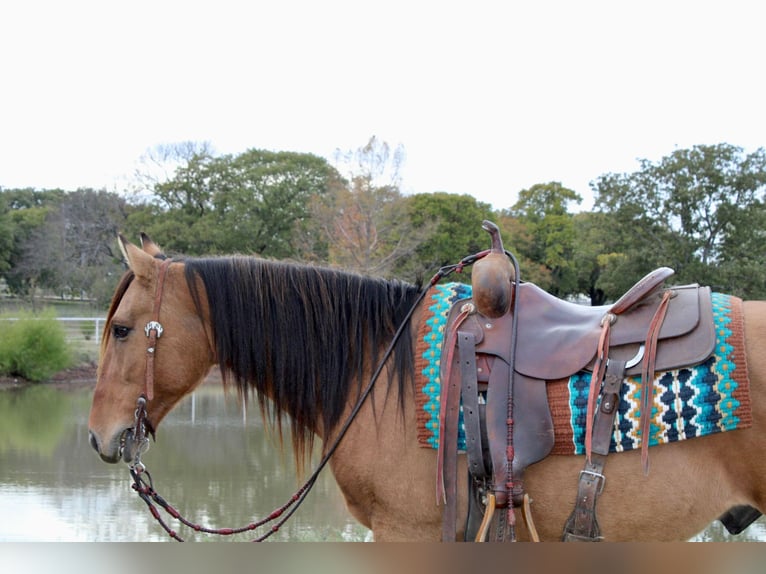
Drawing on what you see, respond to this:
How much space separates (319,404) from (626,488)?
103cm

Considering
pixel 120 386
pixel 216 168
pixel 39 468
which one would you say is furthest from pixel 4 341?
pixel 120 386

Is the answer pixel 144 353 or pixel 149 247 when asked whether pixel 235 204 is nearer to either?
pixel 149 247

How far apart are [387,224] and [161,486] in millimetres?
14670

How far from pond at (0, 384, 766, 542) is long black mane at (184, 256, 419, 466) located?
149 centimetres

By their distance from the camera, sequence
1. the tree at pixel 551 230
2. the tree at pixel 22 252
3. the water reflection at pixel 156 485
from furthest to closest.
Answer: the tree at pixel 22 252 < the tree at pixel 551 230 < the water reflection at pixel 156 485

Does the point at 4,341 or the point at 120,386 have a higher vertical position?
the point at 120,386

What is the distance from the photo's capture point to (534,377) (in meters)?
2.09

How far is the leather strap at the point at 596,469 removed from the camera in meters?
1.99

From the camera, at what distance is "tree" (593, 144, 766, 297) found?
19734 millimetres

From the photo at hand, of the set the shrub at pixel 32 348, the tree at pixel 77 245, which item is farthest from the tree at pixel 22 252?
the shrub at pixel 32 348

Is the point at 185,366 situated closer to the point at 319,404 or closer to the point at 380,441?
the point at 319,404

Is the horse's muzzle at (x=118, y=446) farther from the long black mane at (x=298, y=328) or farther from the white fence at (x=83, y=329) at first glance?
the white fence at (x=83, y=329)

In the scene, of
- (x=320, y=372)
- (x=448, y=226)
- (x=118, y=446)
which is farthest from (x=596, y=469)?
(x=448, y=226)

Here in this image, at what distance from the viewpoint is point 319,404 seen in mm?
2402
